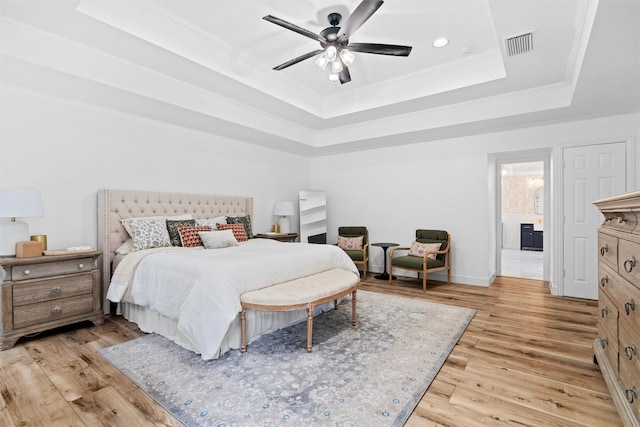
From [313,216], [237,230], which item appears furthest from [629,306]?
[313,216]

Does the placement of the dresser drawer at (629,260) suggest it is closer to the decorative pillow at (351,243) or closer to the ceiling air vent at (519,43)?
the ceiling air vent at (519,43)

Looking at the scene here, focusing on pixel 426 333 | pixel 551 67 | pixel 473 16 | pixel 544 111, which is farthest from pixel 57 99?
pixel 544 111

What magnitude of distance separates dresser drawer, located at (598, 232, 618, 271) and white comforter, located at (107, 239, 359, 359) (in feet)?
7.70

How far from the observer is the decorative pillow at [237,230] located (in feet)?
14.3

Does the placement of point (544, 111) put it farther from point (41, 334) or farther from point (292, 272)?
point (41, 334)

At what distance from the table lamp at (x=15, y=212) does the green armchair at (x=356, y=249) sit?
4118 millimetres

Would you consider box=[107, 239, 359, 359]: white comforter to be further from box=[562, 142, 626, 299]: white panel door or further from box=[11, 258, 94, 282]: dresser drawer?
box=[562, 142, 626, 299]: white panel door

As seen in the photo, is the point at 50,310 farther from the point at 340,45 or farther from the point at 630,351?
the point at 630,351

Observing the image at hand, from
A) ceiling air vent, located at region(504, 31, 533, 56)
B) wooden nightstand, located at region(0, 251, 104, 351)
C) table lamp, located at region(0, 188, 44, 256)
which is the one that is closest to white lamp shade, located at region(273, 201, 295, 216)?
wooden nightstand, located at region(0, 251, 104, 351)

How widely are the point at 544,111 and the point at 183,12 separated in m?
4.23

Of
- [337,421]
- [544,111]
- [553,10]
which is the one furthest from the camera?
[544,111]

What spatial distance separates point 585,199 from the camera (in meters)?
4.22

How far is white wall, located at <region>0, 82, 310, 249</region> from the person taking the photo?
10.2ft

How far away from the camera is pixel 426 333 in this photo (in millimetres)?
3023
